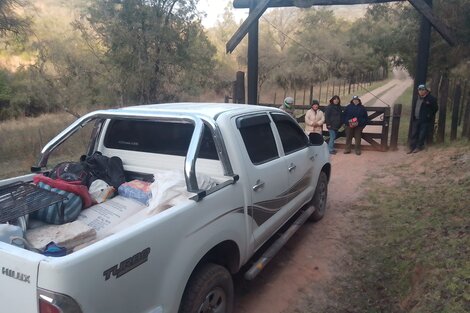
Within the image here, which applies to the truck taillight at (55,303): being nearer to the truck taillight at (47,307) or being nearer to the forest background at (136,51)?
the truck taillight at (47,307)

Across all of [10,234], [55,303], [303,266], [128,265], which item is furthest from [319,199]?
[55,303]

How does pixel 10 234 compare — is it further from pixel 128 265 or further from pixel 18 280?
pixel 128 265

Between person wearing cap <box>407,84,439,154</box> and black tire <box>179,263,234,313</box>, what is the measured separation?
8201mm

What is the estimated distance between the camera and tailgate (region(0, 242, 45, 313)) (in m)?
1.82

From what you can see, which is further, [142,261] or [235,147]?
[235,147]

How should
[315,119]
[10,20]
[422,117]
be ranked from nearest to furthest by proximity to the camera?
[422,117]
[315,119]
[10,20]

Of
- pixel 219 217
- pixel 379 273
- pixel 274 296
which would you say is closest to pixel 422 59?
pixel 379 273


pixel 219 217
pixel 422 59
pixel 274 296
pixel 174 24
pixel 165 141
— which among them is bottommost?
pixel 274 296

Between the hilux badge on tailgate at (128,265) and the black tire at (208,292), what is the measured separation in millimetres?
600

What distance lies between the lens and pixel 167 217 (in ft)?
7.64

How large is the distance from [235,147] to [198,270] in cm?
108

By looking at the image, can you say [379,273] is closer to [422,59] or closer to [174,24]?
[422,59]

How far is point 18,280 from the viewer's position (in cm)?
186

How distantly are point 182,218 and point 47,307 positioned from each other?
0.91 m
